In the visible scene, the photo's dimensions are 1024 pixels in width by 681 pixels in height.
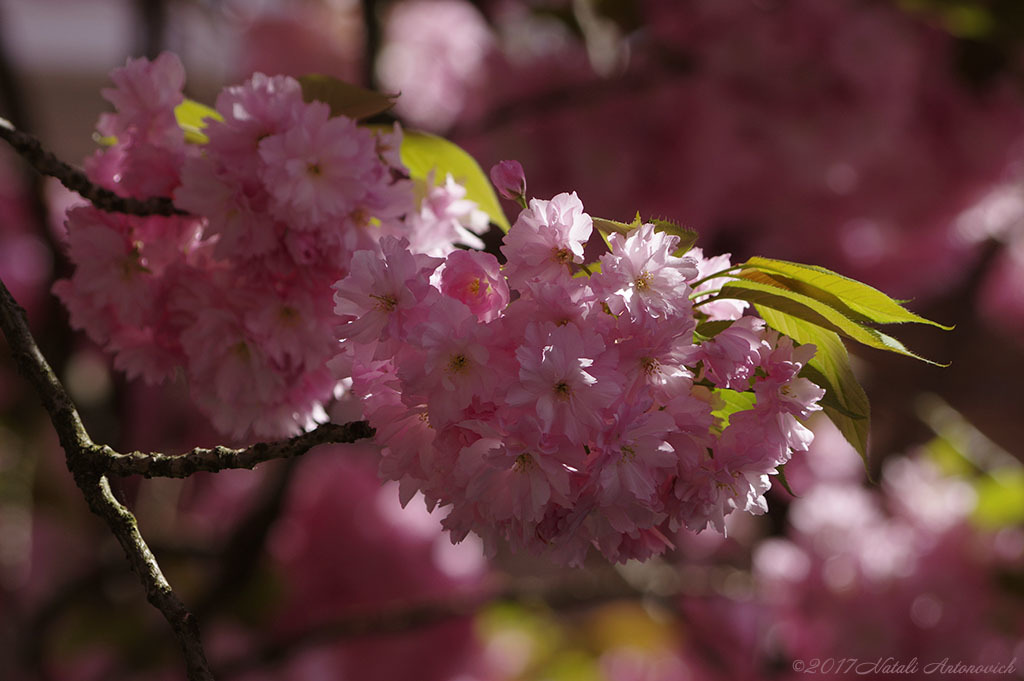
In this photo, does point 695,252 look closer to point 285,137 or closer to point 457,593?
point 285,137

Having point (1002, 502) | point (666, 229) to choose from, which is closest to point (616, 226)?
point (666, 229)

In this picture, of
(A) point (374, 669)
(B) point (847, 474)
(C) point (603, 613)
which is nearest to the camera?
(A) point (374, 669)

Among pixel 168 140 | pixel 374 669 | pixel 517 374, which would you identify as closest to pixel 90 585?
pixel 374 669

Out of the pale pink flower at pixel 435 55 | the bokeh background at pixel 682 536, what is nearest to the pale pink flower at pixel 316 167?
the bokeh background at pixel 682 536

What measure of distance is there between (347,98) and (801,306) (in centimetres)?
18

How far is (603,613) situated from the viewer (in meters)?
1.87

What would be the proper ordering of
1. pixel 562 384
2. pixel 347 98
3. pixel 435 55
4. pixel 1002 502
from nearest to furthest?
pixel 562 384, pixel 347 98, pixel 1002 502, pixel 435 55

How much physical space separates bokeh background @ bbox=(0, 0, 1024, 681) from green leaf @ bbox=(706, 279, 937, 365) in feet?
2.01

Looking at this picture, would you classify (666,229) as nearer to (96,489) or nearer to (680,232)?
(680,232)

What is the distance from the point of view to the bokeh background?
916 mm

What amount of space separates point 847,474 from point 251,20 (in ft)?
3.49

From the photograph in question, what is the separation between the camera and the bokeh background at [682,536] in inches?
36.0

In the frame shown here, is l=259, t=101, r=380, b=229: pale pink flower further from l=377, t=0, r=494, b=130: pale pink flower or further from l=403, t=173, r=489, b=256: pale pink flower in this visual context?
l=377, t=0, r=494, b=130: pale pink flower

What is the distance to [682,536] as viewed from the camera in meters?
1.32
